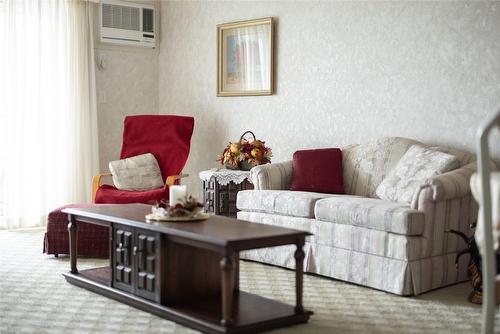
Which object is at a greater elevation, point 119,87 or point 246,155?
point 119,87

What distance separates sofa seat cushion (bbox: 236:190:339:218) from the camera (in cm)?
462

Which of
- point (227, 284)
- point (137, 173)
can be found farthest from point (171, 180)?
point (227, 284)

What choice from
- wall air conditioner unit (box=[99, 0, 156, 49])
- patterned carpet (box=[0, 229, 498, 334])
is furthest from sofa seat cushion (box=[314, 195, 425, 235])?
wall air conditioner unit (box=[99, 0, 156, 49])

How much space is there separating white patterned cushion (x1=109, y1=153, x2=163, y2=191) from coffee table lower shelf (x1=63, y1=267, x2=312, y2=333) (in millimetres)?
2191

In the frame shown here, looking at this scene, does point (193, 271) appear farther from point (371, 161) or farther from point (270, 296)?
point (371, 161)

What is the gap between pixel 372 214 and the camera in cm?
415

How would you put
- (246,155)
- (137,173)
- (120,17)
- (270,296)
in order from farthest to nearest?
(120,17) < (137,173) < (246,155) < (270,296)

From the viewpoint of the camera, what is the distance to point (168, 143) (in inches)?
248

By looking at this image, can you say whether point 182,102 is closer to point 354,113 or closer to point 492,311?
point 354,113

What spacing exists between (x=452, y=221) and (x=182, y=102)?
141 inches

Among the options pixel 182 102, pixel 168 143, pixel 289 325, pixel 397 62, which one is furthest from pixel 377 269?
pixel 182 102

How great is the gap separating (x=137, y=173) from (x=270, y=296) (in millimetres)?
2424

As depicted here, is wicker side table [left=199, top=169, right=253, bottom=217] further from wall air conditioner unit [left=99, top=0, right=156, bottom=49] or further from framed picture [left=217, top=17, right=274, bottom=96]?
wall air conditioner unit [left=99, top=0, right=156, bottom=49]

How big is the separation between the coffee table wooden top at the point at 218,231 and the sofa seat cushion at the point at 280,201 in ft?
3.14
